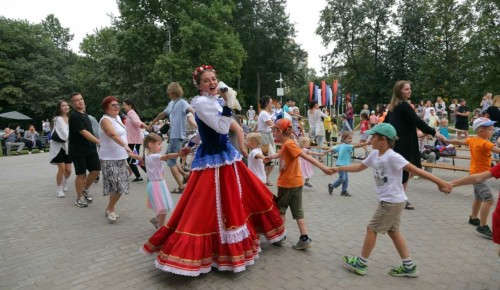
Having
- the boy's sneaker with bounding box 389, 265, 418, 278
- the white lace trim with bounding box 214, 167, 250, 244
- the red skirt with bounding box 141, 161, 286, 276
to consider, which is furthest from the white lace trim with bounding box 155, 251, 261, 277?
the boy's sneaker with bounding box 389, 265, 418, 278

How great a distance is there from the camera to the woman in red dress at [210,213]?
3584mm

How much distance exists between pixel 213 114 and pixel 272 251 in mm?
1963

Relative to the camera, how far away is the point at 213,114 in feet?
12.2

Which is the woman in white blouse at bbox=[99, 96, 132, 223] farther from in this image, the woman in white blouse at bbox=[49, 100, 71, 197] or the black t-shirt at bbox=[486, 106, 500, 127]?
the black t-shirt at bbox=[486, 106, 500, 127]

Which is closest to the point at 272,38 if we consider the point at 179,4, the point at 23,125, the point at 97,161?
the point at 179,4

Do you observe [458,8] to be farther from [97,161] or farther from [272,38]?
[97,161]

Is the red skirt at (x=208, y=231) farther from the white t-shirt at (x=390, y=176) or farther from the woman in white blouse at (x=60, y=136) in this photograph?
the woman in white blouse at (x=60, y=136)

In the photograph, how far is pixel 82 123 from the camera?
6.52 m

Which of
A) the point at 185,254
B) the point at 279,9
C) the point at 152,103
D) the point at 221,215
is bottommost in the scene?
the point at 185,254

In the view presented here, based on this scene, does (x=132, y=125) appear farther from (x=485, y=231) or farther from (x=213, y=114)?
(x=485, y=231)

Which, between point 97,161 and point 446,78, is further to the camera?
point 446,78

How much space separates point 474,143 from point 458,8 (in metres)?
37.1

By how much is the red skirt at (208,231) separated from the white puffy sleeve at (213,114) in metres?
0.48

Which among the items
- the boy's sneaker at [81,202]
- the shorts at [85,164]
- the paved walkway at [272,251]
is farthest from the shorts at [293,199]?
the boy's sneaker at [81,202]
